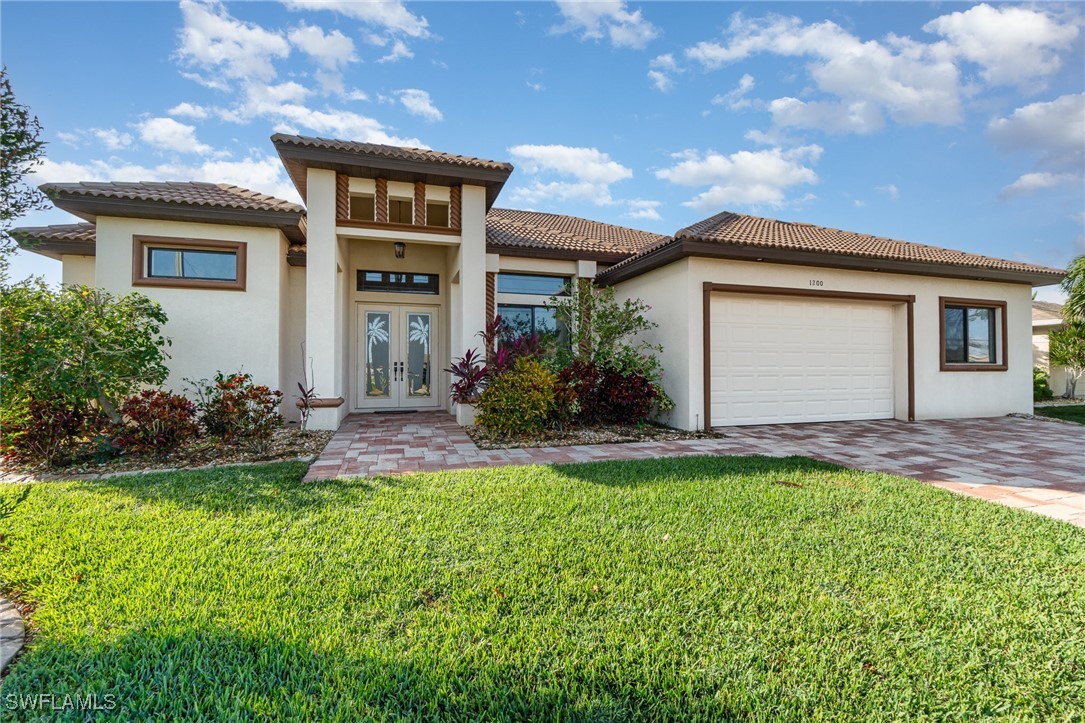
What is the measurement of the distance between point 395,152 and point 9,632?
328 inches

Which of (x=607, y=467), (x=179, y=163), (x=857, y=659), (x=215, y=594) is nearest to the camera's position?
(x=857, y=659)

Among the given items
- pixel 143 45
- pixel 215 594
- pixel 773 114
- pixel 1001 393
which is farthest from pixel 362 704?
pixel 1001 393

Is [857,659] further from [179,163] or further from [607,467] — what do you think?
[179,163]

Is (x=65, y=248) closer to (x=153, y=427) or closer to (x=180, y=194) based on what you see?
(x=180, y=194)

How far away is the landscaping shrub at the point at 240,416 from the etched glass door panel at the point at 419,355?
14.5ft

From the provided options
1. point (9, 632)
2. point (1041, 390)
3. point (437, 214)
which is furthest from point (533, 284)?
point (1041, 390)

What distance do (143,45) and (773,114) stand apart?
12497 millimetres

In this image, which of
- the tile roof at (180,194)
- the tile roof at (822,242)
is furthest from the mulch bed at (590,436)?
the tile roof at (180,194)

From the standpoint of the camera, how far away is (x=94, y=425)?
6473 mm

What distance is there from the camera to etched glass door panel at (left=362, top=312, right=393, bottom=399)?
1161 cm

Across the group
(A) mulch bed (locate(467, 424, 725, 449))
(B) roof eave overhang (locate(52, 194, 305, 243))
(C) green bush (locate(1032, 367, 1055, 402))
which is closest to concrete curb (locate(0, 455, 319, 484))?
(A) mulch bed (locate(467, 424, 725, 449))

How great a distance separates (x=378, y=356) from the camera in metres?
11.7

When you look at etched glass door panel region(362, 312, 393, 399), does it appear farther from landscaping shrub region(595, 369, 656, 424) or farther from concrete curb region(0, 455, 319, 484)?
landscaping shrub region(595, 369, 656, 424)

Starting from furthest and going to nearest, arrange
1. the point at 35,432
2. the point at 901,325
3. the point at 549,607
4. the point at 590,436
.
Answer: the point at 901,325
the point at 590,436
the point at 35,432
the point at 549,607
